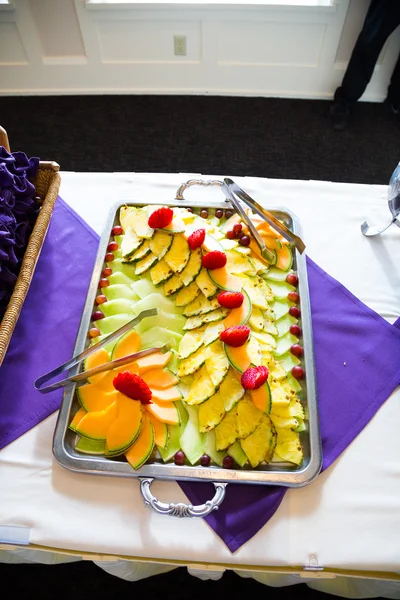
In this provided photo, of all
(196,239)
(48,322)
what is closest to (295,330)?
(196,239)

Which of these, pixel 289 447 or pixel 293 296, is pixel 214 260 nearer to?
pixel 293 296

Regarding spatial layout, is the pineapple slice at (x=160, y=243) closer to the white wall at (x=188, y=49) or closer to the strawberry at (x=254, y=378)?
the strawberry at (x=254, y=378)

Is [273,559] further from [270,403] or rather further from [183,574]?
[183,574]

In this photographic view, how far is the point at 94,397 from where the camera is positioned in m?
1.12

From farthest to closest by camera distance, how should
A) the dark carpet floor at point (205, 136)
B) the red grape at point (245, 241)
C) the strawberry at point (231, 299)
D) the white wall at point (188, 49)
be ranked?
the dark carpet floor at point (205, 136) → the white wall at point (188, 49) → the red grape at point (245, 241) → the strawberry at point (231, 299)

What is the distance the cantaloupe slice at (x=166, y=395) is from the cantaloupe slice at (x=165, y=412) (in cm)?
1

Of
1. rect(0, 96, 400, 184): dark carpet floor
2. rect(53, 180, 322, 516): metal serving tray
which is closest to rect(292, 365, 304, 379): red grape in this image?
rect(53, 180, 322, 516): metal serving tray

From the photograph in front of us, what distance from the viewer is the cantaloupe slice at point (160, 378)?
1.14m

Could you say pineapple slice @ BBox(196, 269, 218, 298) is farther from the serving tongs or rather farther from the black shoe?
the black shoe

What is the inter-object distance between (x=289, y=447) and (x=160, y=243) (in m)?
0.69

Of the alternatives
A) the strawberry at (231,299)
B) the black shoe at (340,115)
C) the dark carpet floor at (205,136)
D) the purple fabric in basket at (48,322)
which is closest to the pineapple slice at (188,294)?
the strawberry at (231,299)

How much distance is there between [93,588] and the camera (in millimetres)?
1626

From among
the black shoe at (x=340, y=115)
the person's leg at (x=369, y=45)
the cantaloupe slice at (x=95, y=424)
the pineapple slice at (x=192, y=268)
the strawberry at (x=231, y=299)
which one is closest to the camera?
the cantaloupe slice at (x=95, y=424)

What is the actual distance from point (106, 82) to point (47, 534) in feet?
10.3
